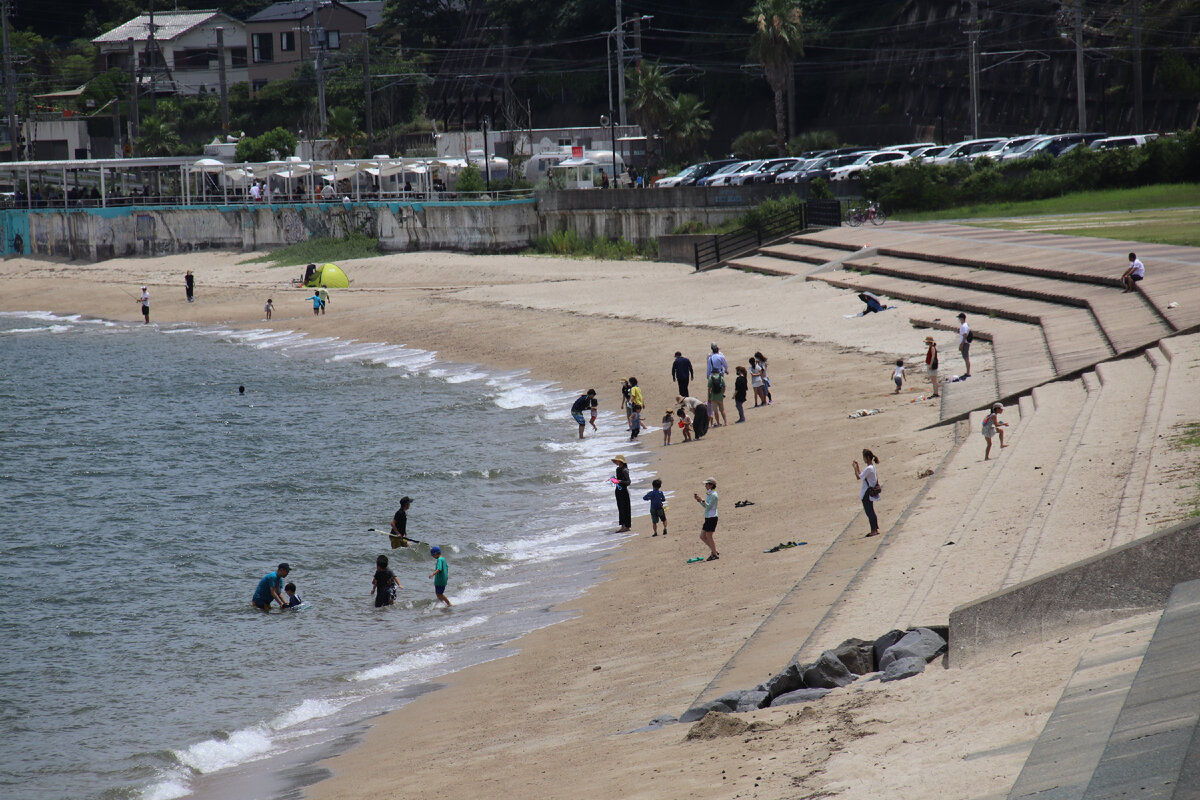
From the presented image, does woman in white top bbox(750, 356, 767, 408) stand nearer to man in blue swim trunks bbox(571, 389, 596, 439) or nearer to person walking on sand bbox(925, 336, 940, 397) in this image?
man in blue swim trunks bbox(571, 389, 596, 439)

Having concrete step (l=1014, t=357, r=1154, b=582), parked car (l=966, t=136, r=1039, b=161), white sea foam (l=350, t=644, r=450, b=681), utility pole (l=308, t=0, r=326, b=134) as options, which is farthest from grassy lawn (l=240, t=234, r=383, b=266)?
concrete step (l=1014, t=357, r=1154, b=582)

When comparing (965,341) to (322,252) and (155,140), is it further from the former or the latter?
(155,140)

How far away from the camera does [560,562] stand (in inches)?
718

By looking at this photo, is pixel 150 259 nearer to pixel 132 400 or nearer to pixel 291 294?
pixel 291 294

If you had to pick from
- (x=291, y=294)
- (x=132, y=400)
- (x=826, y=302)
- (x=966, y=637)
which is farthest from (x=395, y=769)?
(x=291, y=294)

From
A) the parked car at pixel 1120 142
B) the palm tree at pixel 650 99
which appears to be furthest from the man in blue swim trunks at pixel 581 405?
the palm tree at pixel 650 99

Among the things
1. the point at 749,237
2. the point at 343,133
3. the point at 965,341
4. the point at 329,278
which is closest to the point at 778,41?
the point at 749,237

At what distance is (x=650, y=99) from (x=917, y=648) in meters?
57.5

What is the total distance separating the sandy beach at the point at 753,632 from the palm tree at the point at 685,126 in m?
32.0

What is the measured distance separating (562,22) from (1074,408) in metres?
69.8

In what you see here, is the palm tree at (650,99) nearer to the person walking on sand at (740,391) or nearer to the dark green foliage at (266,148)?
the dark green foliage at (266,148)

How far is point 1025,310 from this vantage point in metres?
26.7

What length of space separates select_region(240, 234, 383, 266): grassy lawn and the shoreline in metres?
17.0

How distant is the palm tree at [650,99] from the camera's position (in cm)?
6391
